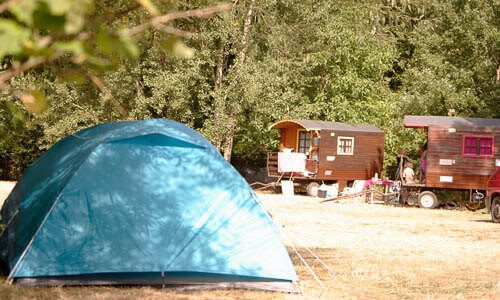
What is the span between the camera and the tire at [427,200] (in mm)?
24938

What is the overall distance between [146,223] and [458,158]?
18161mm

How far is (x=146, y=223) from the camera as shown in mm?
8422

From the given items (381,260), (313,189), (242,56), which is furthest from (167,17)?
(242,56)

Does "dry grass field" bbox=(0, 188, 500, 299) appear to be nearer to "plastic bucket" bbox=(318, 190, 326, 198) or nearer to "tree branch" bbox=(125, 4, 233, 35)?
"tree branch" bbox=(125, 4, 233, 35)

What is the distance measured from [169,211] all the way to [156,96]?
75.7 feet

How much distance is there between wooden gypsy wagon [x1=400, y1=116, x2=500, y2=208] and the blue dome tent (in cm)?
1705

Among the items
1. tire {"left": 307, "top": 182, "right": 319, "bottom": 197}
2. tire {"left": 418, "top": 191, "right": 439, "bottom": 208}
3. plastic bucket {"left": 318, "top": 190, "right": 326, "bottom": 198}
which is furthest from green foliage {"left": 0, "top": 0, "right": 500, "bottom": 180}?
tire {"left": 418, "top": 191, "right": 439, "bottom": 208}

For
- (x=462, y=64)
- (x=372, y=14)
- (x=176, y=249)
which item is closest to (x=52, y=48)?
(x=176, y=249)

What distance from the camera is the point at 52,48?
2062 millimetres

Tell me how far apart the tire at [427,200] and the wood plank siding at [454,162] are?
0.28 meters

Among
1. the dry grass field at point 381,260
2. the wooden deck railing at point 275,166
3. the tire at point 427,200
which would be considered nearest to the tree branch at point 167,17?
the dry grass field at point 381,260

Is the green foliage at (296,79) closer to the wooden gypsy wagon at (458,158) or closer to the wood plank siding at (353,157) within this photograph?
the wood plank siding at (353,157)

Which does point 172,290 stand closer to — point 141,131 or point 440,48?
point 141,131

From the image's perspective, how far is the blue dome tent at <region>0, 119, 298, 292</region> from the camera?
820 centimetres
